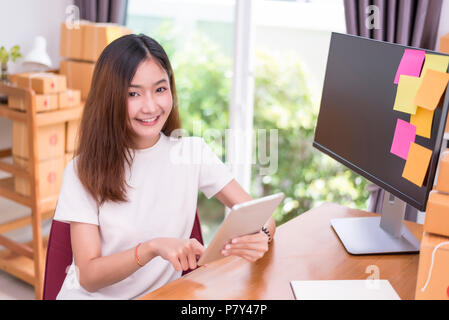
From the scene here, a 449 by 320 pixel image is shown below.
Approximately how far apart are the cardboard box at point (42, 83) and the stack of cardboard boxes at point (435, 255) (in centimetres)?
188

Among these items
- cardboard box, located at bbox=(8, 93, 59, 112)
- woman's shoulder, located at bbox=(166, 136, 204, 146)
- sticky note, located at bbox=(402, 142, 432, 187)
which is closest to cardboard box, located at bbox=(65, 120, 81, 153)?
cardboard box, located at bbox=(8, 93, 59, 112)

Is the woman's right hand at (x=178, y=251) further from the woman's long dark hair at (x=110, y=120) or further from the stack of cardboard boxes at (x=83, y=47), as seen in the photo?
the stack of cardboard boxes at (x=83, y=47)

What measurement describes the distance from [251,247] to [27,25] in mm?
2085

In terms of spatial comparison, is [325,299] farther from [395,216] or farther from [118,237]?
[118,237]

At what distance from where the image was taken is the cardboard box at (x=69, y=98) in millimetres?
2553

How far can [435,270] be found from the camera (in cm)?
107

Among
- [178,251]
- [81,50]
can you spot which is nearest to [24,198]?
[81,50]

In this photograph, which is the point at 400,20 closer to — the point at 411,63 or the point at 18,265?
the point at 411,63

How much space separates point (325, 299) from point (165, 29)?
2226 mm

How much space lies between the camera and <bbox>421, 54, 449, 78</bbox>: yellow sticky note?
1.20m

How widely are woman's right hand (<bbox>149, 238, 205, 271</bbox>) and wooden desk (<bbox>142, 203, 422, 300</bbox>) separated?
0.05 m

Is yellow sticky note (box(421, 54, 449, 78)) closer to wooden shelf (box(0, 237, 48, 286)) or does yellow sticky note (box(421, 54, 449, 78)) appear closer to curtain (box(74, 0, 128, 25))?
curtain (box(74, 0, 128, 25))

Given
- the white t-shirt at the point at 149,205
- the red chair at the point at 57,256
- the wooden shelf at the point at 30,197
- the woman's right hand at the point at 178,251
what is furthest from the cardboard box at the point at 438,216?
the wooden shelf at the point at 30,197

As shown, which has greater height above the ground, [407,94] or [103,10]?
[103,10]
